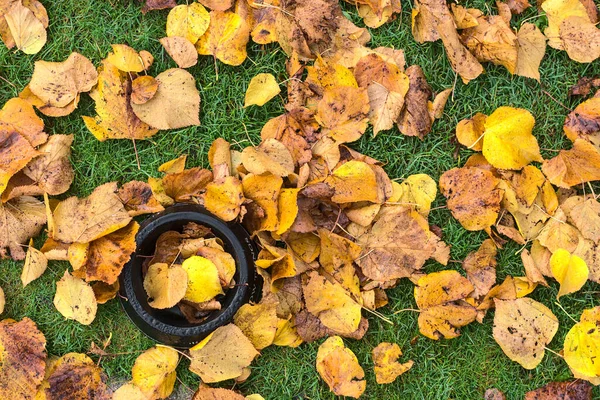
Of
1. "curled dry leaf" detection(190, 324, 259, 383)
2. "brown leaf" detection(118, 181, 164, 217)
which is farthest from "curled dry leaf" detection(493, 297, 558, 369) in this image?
"brown leaf" detection(118, 181, 164, 217)

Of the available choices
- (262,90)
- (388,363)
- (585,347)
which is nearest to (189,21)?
(262,90)

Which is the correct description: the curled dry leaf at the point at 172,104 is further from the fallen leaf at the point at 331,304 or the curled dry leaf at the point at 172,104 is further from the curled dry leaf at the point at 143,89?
the fallen leaf at the point at 331,304

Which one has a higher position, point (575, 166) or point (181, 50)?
point (181, 50)

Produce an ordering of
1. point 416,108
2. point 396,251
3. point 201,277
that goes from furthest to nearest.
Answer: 1. point 416,108
2. point 396,251
3. point 201,277

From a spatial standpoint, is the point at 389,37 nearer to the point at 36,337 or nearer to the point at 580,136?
the point at 580,136

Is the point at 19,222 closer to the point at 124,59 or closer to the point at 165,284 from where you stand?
the point at 165,284

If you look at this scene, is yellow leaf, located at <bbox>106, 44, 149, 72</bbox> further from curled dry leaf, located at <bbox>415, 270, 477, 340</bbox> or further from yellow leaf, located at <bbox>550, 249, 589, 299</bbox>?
yellow leaf, located at <bbox>550, 249, 589, 299</bbox>

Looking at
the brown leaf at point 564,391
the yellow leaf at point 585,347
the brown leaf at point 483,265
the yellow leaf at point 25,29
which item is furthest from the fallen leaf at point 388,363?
the yellow leaf at point 25,29
